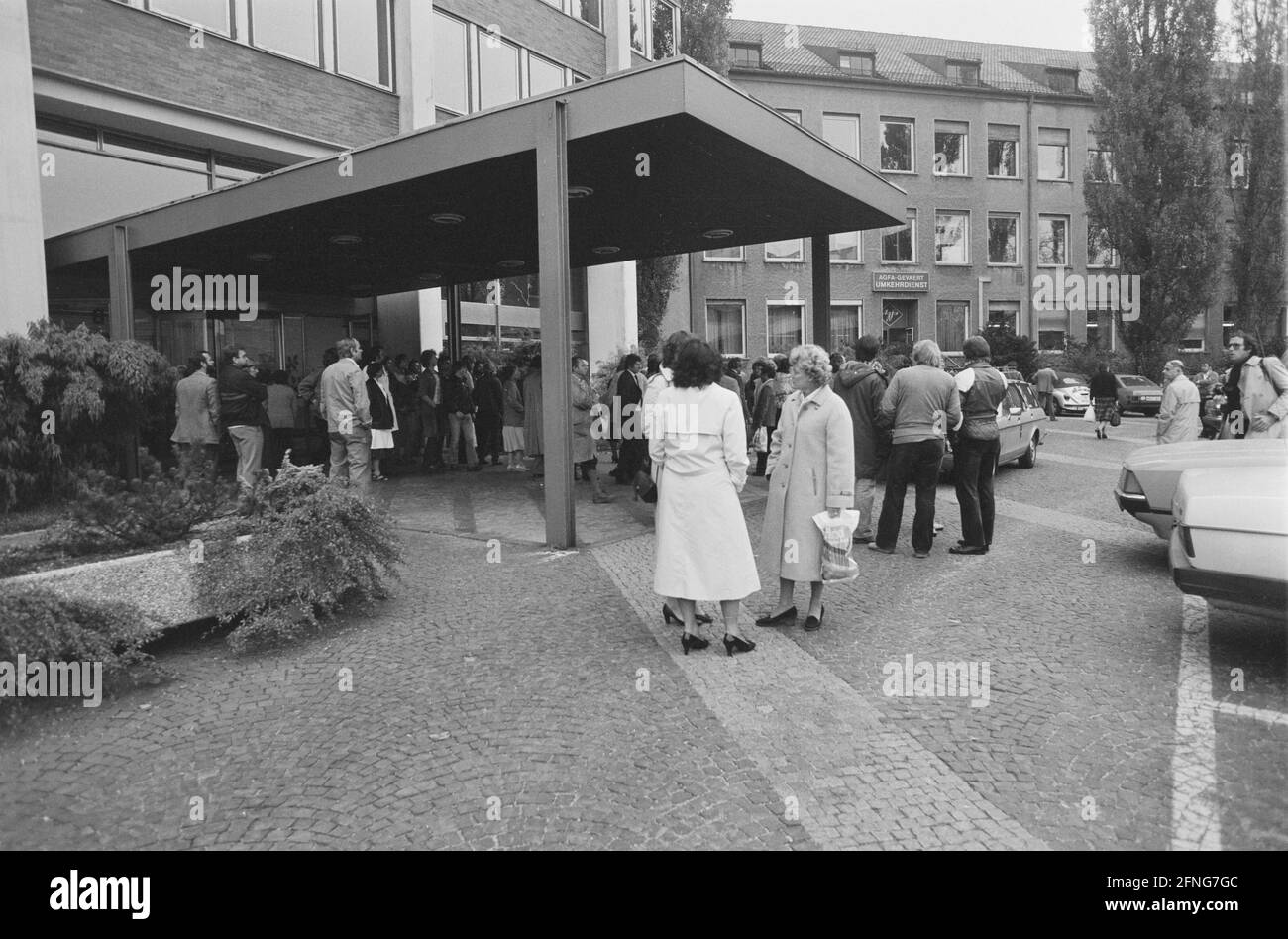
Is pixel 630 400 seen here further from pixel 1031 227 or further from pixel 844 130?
pixel 1031 227

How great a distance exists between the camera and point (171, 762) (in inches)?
158

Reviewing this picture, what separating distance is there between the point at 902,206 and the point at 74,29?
39.5 ft

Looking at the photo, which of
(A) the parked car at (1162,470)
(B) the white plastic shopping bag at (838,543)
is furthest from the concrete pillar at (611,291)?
(B) the white plastic shopping bag at (838,543)

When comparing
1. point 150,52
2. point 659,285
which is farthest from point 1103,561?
point 659,285

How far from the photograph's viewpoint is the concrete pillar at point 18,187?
11281mm

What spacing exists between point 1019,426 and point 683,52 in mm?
22571

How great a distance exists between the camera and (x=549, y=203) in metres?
8.05

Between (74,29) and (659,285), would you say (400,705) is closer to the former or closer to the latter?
(74,29)

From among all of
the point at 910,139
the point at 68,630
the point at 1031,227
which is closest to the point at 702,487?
the point at 68,630

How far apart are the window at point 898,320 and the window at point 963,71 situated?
11279 millimetres

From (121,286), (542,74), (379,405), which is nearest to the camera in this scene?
(379,405)

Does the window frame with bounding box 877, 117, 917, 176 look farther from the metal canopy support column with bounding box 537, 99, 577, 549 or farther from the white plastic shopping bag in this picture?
the white plastic shopping bag

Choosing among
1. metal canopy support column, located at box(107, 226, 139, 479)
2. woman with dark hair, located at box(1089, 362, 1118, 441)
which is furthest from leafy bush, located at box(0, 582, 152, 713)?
woman with dark hair, located at box(1089, 362, 1118, 441)
